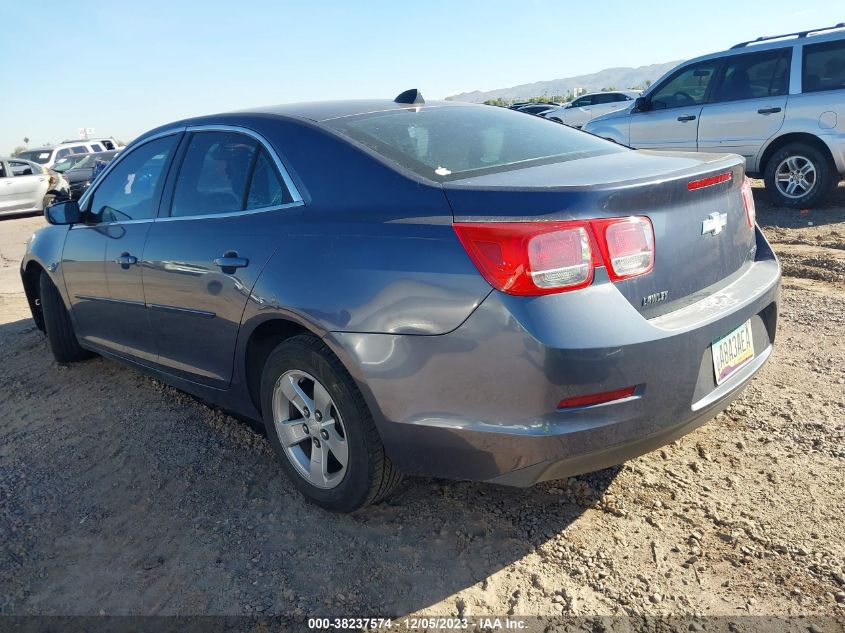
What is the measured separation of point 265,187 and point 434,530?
1.58 meters

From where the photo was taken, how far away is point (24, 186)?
1522cm

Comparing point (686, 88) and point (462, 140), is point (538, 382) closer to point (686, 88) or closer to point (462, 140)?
point (462, 140)

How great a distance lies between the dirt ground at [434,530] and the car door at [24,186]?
13.4 m

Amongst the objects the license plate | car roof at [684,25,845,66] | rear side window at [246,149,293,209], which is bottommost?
the license plate

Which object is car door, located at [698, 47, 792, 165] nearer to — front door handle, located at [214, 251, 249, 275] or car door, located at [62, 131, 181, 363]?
car door, located at [62, 131, 181, 363]

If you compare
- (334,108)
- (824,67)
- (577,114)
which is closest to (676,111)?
(824,67)

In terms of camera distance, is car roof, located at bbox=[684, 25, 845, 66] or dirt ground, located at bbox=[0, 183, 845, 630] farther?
car roof, located at bbox=[684, 25, 845, 66]

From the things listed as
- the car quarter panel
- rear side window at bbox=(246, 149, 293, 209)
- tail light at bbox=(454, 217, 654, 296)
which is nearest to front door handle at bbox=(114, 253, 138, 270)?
rear side window at bbox=(246, 149, 293, 209)

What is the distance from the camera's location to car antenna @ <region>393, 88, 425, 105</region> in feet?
11.7

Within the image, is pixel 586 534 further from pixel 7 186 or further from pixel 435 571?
pixel 7 186

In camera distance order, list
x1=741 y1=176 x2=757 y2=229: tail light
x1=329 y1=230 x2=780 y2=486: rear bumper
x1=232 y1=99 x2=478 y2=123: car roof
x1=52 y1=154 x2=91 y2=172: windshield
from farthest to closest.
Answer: x1=52 y1=154 x2=91 y2=172: windshield < x1=232 y1=99 x2=478 y2=123: car roof < x1=741 y1=176 x2=757 y2=229: tail light < x1=329 y1=230 x2=780 y2=486: rear bumper

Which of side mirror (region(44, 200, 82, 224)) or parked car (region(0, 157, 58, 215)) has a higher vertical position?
side mirror (region(44, 200, 82, 224))

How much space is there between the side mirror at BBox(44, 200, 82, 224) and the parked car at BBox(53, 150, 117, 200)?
12.3m

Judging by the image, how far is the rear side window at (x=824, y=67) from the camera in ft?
25.5
